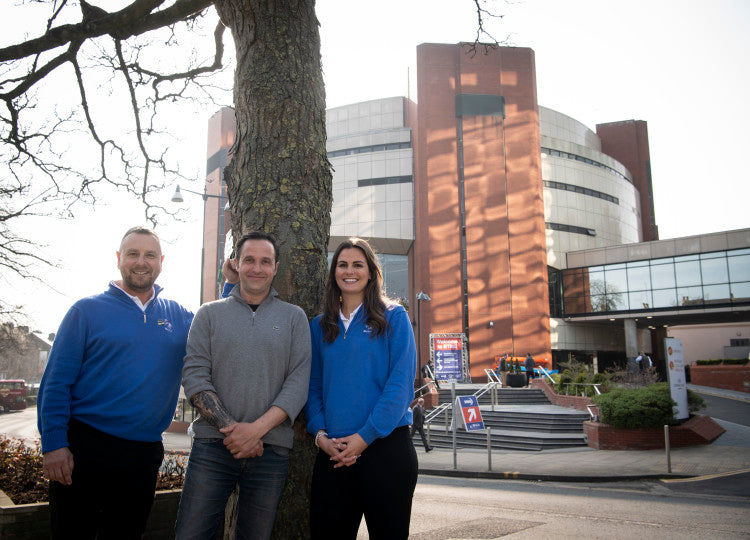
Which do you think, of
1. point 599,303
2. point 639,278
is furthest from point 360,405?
point 599,303

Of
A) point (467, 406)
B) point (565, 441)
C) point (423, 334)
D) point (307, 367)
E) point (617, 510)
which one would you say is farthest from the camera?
point (423, 334)

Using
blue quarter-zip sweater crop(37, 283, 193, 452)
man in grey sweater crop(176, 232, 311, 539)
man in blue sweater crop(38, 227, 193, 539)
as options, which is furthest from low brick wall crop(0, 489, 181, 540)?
man in grey sweater crop(176, 232, 311, 539)

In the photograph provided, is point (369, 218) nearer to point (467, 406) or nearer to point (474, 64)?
point (474, 64)

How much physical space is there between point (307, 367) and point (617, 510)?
6287 millimetres

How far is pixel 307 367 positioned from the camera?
114 inches

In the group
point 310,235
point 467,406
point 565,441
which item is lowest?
point 565,441

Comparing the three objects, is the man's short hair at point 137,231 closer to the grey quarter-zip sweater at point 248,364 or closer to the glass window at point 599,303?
the grey quarter-zip sweater at point 248,364

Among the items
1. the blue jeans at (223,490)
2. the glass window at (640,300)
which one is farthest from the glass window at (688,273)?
the blue jeans at (223,490)

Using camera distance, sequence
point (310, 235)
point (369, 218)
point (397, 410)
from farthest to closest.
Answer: point (369, 218), point (310, 235), point (397, 410)

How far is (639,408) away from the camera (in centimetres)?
1384

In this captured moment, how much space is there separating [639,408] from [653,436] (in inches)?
31.6

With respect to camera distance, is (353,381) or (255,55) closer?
(353,381)

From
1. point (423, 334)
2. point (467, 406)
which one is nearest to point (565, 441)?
point (467, 406)

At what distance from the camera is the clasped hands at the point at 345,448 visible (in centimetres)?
263
